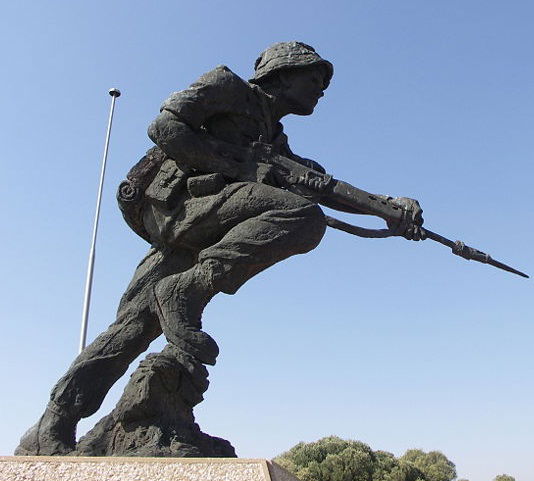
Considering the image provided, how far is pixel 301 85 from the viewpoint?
190 inches

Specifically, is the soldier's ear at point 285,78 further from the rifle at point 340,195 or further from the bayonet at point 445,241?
the bayonet at point 445,241

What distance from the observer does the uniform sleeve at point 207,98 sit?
430 centimetres

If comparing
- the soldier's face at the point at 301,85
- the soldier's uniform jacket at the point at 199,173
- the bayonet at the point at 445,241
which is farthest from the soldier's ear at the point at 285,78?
the bayonet at the point at 445,241

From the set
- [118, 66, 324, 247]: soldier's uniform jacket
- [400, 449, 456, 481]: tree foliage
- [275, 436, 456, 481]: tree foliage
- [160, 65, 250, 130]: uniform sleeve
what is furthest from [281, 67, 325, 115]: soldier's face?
[400, 449, 456, 481]: tree foliage

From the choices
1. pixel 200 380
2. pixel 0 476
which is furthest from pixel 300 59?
pixel 0 476

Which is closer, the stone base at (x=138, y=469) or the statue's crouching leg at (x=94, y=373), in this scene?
the stone base at (x=138, y=469)

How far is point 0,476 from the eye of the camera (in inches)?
119

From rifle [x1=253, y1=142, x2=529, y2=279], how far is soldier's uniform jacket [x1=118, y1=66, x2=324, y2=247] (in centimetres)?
19

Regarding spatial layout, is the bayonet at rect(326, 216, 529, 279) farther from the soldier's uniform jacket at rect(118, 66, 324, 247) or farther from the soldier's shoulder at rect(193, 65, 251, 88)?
the soldier's shoulder at rect(193, 65, 251, 88)

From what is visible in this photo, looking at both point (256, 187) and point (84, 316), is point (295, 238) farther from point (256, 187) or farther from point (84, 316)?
point (84, 316)

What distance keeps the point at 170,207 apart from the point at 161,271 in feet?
1.69

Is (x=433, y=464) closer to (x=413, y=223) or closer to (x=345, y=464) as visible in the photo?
(x=345, y=464)

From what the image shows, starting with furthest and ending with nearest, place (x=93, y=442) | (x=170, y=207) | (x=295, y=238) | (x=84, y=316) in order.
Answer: (x=84, y=316) < (x=170, y=207) < (x=295, y=238) < (x=93, y=442)

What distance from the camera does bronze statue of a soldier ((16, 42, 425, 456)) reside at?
12.6 feet
